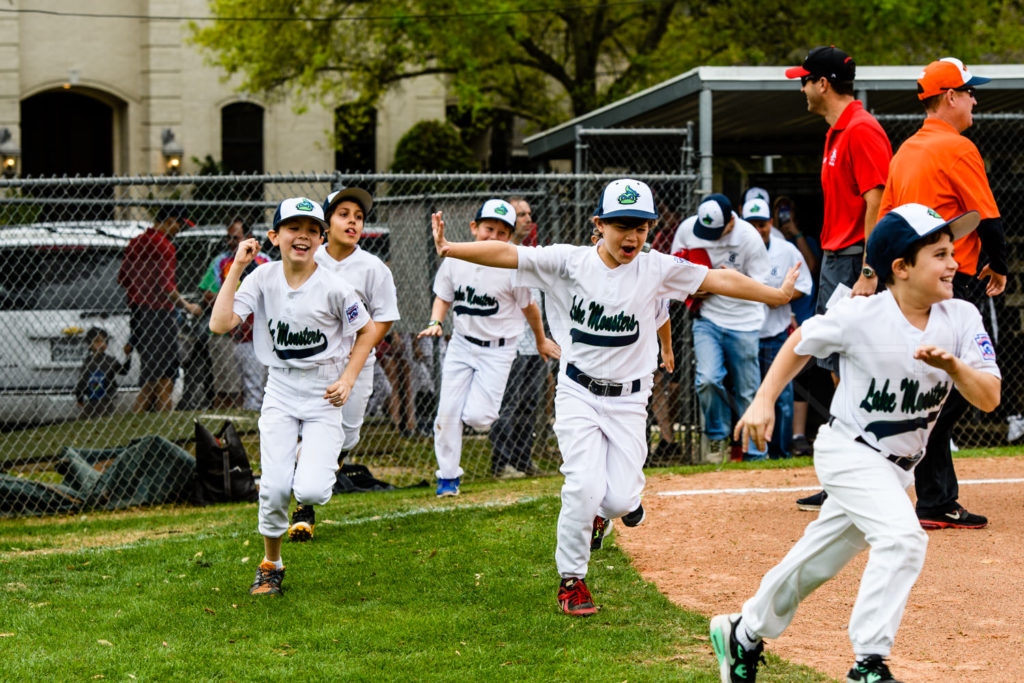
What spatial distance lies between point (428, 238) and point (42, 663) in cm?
628

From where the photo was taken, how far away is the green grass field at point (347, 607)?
184 inches

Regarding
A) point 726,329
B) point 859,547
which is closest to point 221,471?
point 726,329

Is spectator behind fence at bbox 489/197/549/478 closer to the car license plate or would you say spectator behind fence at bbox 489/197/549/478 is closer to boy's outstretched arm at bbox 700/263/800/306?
the car license plate

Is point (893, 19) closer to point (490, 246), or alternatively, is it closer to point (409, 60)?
point (409, 60)

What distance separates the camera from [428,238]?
1055 centimetres

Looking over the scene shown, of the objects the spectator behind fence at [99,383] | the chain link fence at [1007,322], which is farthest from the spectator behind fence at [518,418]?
the chain link fence at [1007,322]

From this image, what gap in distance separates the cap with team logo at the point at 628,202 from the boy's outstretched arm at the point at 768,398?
4.33 ft

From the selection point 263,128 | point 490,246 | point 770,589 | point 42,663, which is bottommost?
point 42,663

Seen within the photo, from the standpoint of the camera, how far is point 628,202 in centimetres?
534

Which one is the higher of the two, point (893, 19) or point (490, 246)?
point (893, 19)

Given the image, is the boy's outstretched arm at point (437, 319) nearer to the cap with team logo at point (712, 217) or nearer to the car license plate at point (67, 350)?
the cap with team logo at point (712, 217)

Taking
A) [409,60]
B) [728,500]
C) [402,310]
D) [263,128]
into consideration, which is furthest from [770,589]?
[263,128]

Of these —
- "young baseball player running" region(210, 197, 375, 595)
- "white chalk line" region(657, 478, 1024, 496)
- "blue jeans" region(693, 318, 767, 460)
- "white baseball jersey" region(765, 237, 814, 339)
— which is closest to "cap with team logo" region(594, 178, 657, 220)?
"young baseball player running" region(210, 197, 375, 595)

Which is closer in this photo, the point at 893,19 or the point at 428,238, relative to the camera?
the point at 428,238
